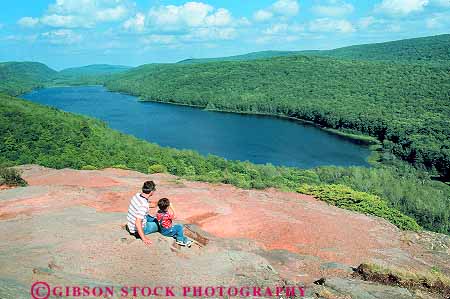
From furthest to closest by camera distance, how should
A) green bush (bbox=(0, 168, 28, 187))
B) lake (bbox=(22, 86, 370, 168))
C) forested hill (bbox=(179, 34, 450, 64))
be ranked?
forested hill (bbox=(179, 34, 450, 64)) < lake (bbox=(22, 86, 370, 168)) < green bush (bbox=(0, 168, 28, 187))

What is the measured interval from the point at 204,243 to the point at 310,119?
87.6 meters

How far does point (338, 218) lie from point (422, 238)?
3.27m

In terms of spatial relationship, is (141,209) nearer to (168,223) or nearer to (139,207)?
(139,207)

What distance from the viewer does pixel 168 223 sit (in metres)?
10.1

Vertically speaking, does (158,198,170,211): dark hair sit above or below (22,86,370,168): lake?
above

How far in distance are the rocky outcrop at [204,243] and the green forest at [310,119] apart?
12.1ft

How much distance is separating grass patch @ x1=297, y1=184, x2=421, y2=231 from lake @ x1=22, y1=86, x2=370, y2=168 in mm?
35182

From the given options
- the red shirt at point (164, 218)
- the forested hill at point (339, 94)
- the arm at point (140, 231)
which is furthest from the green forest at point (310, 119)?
the arm at point (140, 231)

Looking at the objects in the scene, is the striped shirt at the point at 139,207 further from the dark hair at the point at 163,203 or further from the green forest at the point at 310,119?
the green forest at the point at 310,119

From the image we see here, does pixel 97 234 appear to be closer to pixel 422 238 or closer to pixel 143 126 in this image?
pixel 422 238

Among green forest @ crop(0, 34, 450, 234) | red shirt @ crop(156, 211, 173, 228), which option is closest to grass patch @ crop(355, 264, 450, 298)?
red shirt @ crop(156, 211, 173, 228)

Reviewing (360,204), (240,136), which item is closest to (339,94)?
(240,136)

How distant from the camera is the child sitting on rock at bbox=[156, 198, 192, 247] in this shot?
9.81 metres

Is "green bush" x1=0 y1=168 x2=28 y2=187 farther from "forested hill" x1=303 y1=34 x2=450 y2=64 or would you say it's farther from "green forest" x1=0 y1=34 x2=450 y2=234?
"forested hill" x1=303 y1=34 x2=450 y2=64
